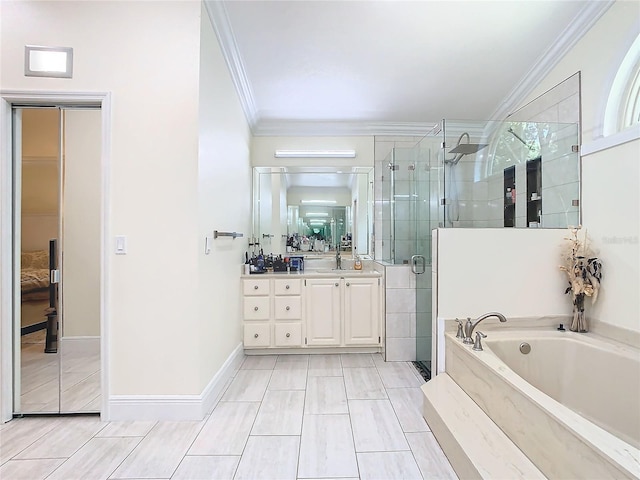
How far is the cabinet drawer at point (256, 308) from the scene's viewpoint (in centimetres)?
315

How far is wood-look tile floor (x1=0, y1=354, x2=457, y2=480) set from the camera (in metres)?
1.52

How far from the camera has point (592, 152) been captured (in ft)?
7.03

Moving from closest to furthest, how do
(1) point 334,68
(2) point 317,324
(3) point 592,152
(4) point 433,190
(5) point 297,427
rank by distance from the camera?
(5) point 297,427
(3) point 592,152
(1) point 334,68
(4) point 433,190
(2) point 317,324

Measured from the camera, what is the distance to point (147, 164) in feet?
6.38

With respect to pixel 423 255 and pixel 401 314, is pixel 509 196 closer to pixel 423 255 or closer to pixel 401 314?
pixel 423 255

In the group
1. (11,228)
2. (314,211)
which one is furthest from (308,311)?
(11,228)

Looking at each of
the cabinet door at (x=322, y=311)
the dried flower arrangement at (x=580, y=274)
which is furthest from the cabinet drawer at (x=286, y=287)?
the dried flower arrangement at (x=580, y=274)

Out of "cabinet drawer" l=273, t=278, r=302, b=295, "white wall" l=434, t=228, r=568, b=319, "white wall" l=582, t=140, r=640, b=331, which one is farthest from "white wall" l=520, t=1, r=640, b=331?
"cabinet drawer" l=273, t=278, r=302, b=295

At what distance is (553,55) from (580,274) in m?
1.67

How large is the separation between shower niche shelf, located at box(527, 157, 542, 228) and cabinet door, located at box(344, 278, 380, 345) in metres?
1.46

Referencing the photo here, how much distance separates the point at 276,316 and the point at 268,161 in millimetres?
1823

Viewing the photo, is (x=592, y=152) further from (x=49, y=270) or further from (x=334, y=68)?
(x=49, y=270)

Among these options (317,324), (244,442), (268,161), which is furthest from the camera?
(268,161)

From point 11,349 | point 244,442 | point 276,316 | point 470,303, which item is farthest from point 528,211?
point 11,349
